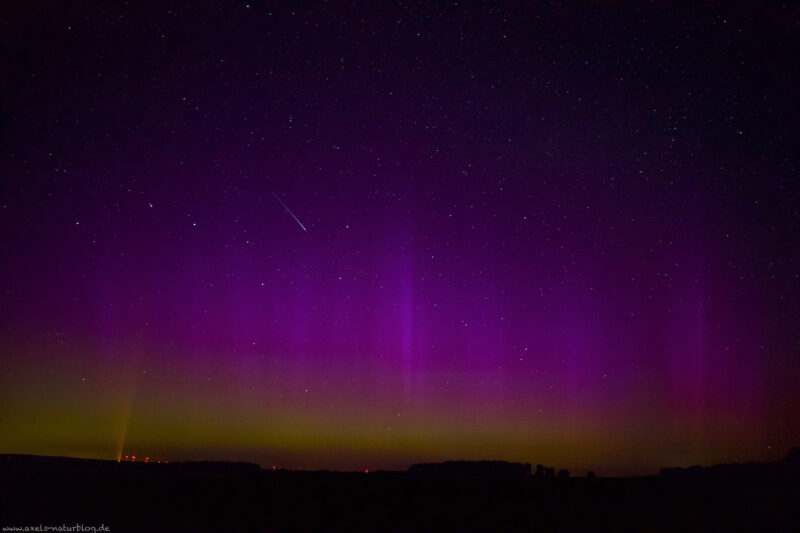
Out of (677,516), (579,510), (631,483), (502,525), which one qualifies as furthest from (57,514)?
(631,483)

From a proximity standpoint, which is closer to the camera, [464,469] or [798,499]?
[798,499]

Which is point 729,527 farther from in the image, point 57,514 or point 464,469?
point 464,469

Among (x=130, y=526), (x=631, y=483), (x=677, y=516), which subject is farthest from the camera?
(x=631, y=483)

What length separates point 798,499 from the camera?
19.6 m

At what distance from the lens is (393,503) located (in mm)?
18906

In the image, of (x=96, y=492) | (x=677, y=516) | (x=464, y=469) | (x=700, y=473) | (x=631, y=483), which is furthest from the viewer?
(x=464, y=469)

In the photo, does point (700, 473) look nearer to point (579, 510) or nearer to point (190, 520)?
point (579, 510)

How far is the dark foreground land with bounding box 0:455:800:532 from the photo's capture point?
1667 centimetres

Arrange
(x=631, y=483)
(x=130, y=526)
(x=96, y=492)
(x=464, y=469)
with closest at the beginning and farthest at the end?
(x=130, y=526), (x=96, y=492), (x=631, y=483), (x=464, y=469)

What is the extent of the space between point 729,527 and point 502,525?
18.8 feet

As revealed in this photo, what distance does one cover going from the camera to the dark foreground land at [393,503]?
1667 cm

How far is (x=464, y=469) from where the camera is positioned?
133ft

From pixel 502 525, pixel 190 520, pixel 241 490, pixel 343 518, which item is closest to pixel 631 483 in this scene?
pixel 502 525

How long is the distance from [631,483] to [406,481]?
795 cm
